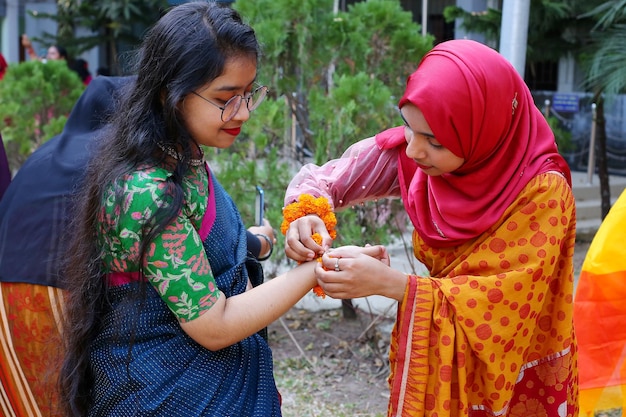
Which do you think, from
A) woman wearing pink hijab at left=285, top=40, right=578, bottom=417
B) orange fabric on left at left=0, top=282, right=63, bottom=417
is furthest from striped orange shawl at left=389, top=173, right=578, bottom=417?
orange fabric on left at left=0, top=282, right=63, bottom=417

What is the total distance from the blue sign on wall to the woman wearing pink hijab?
7849 mm

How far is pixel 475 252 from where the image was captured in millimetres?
1934

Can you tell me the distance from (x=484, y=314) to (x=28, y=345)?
1.58 m

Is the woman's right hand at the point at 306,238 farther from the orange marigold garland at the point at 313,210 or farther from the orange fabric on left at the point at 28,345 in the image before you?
the orange fabric on left at the point at 28,345

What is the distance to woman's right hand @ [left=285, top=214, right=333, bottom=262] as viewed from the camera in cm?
192

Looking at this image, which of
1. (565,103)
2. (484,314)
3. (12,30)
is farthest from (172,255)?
(12,30)

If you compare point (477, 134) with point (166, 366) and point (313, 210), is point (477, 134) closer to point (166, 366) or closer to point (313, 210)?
point (313, 210)

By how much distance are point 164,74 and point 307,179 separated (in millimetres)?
661

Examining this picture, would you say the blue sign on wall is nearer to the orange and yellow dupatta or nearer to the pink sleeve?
the orange and yellow dupatta

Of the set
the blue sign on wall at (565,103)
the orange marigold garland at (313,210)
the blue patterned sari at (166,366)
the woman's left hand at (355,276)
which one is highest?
the orange marigold garland at (313,210)

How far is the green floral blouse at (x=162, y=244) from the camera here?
1.68 metres

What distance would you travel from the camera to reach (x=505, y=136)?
1.94 metres

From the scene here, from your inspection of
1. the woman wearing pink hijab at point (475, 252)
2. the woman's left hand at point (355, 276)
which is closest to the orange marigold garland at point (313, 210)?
the woman wearing pink hijab at point (475, 252)

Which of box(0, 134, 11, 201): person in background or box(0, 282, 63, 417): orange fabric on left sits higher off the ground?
box(0, 134, 11, 201): person in background
